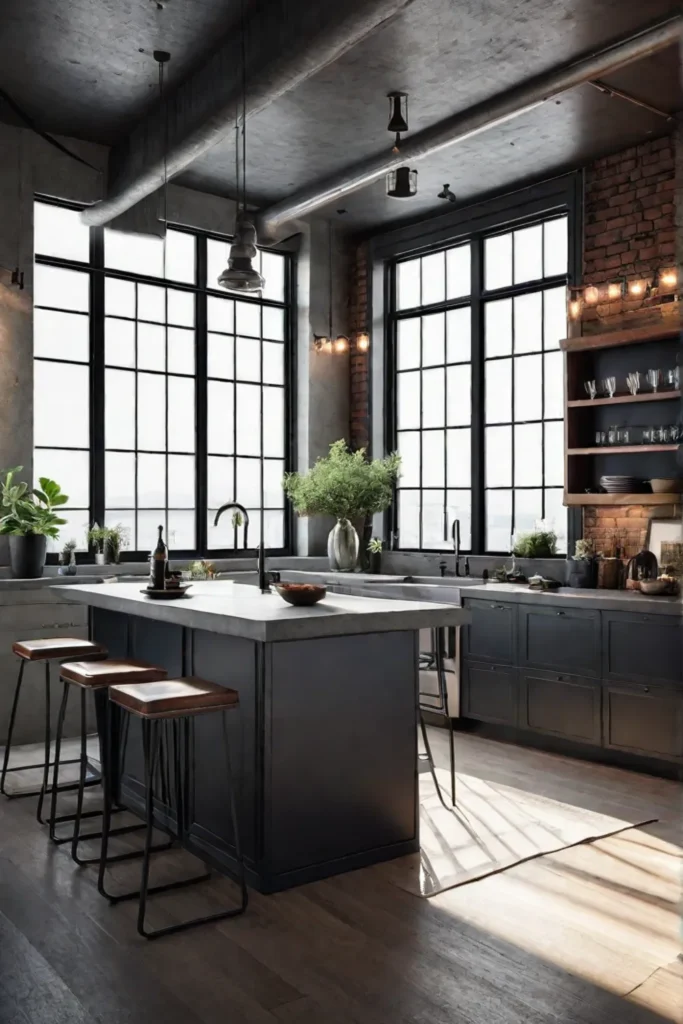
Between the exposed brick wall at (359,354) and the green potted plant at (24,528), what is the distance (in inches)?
123

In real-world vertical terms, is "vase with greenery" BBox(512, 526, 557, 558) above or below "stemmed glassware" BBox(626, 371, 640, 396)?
below

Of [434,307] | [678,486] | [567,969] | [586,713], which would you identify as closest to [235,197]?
[434,307]

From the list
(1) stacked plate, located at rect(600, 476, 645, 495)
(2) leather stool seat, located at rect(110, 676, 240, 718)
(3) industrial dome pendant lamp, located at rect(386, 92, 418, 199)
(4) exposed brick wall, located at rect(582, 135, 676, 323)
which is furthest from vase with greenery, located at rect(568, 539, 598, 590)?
(2) leather stool seat, located at rect(110, 676, 240, 718)

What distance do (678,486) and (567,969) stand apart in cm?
360

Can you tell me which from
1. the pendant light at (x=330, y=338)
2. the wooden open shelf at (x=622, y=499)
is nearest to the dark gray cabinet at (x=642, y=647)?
the wooden open shelf at (x=622, y=499)

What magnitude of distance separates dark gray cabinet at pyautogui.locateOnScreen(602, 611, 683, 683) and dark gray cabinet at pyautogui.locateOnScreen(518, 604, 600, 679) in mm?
85

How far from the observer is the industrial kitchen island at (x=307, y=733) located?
3531 millimetres

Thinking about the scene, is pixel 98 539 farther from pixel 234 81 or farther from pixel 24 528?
pixel 234 81

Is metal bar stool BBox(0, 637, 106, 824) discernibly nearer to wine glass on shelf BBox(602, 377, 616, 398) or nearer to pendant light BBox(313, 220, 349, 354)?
wine glass on shelf BBox(602, 377, 616, 398)

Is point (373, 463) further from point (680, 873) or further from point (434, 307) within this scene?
point (680, 873)

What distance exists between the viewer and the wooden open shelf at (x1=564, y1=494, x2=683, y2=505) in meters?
5.78

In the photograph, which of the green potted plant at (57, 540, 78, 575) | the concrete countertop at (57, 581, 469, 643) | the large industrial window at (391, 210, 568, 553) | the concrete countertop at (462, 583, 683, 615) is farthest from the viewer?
the large industrial window at (391, 210, 568, 553)

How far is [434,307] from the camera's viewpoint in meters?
7.90

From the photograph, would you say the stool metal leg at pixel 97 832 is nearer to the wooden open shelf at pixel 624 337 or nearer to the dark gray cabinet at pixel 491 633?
the dark gray cabinet at pixel 491 633
